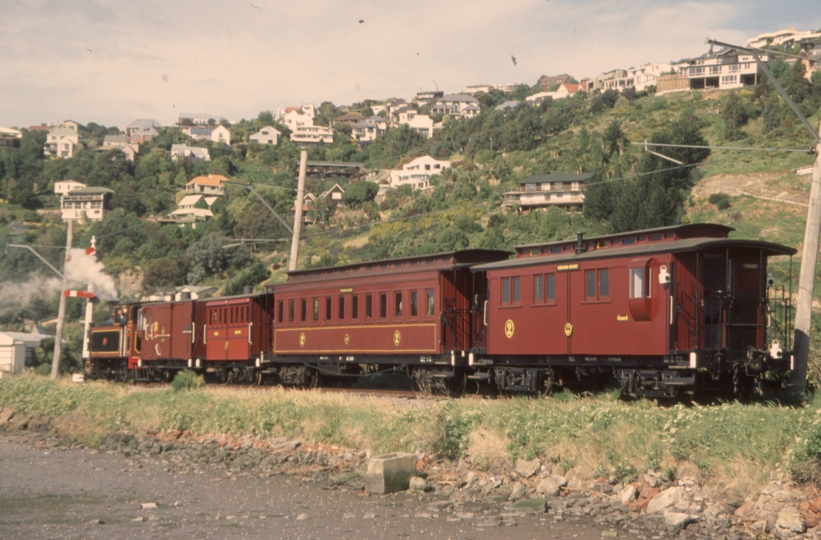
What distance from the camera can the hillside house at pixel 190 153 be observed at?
17709 cm

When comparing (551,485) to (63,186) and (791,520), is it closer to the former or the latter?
(791,520)

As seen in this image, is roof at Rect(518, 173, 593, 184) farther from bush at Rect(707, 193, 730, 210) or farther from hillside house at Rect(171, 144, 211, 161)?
hillside house at Rect(171, 144, 211, 161)

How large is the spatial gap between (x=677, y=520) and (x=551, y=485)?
9.52ft

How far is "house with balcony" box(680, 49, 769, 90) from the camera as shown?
446ft

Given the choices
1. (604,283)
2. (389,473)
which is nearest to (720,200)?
(604,283)

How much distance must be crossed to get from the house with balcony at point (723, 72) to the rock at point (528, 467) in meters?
127

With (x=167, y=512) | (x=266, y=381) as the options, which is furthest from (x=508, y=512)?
(x=266, y=381)

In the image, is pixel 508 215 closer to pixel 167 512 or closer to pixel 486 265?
pixel 486 265

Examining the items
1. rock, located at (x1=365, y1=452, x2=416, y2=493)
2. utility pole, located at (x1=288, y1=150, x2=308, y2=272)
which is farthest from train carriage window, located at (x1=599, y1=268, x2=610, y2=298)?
utility pole, located at (x1=288, y1=150, x2=308, y2=272)

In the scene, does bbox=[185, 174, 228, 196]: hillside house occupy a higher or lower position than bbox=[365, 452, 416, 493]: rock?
higher

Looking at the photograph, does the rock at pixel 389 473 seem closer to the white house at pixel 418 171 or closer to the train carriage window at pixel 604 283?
the train carriage window at pixel 604 283

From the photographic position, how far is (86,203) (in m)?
136

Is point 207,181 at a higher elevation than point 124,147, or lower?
lower

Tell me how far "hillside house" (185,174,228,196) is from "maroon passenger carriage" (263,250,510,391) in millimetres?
118605
